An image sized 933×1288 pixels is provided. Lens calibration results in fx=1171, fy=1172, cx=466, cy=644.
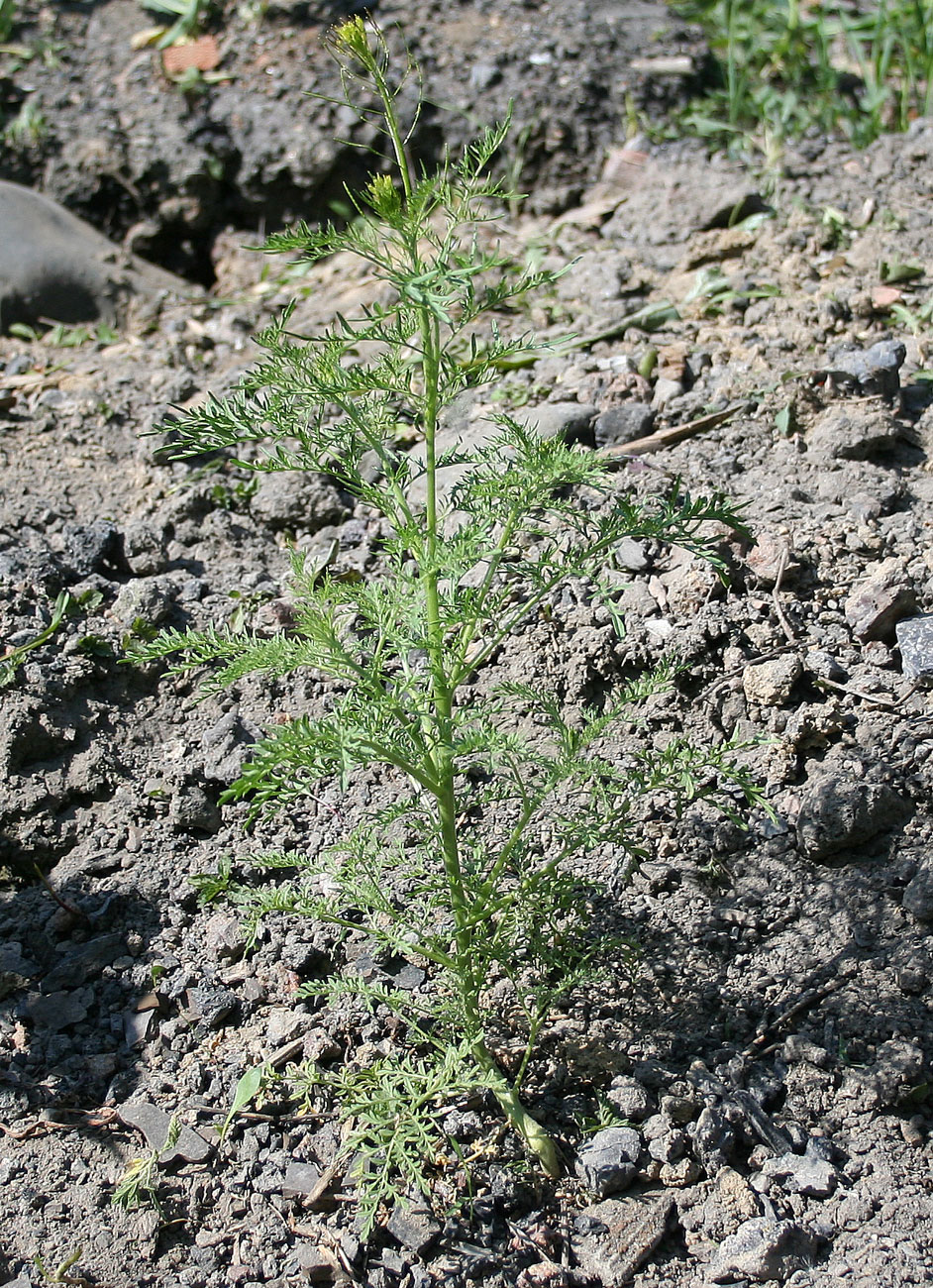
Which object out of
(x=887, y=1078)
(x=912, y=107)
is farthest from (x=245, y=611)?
(x=912, y=107)

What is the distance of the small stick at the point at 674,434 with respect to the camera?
3.63m

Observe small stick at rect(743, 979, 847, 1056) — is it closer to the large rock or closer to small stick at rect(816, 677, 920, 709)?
small stick at rect(816, 677, 920, 709)

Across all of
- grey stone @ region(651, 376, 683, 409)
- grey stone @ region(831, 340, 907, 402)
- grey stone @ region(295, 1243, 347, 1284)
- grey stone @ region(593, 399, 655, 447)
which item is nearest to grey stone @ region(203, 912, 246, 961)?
grey stone @ region(295, 1243, 347, 1284)

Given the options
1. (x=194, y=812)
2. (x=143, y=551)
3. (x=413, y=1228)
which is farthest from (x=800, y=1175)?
(x=143, y=551)

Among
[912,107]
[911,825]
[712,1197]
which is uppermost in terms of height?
[912,107]

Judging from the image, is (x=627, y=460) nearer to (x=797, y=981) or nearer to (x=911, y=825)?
(x=911, y=825)

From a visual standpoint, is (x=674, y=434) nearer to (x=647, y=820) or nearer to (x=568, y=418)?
(x=568, y=418)

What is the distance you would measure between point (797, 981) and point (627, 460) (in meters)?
1.65

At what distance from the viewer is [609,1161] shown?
2.30m

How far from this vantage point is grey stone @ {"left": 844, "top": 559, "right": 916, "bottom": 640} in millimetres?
3002

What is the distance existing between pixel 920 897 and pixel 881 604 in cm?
80

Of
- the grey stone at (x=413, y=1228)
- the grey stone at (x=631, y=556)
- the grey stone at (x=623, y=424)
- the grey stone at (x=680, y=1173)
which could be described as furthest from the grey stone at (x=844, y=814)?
the grey stone at (x=623, y=424)

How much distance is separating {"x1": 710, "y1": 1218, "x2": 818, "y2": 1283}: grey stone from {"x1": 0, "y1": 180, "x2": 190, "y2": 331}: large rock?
4306 millimetres

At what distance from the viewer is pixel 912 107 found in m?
5.37
